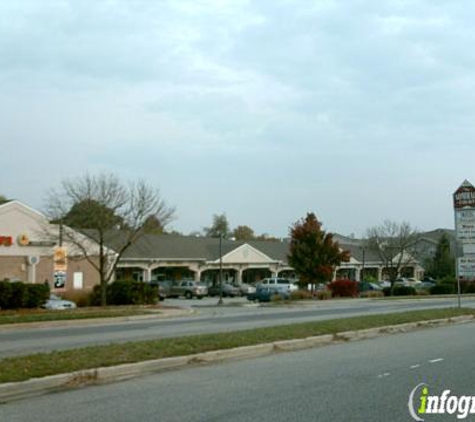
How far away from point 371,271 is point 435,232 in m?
28.5

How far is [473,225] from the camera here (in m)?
26.0

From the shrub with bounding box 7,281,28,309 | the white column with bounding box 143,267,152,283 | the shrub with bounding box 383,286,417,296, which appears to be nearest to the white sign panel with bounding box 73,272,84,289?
the white column with bounding box 143,267,152,283

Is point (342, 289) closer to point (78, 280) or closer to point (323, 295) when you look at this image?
point (323, 295)

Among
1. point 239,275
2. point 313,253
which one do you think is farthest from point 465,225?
point 239,275

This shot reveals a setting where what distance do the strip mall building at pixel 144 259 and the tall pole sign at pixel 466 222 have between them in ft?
75.9

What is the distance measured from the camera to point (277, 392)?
30.3 ft

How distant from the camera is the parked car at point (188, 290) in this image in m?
55.7

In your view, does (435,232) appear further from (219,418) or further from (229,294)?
(219,418)

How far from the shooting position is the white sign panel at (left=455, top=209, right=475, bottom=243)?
85.2 ft

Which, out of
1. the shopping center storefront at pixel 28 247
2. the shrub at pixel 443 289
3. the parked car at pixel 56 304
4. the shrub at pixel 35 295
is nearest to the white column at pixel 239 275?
the shrub at pixel 443 289

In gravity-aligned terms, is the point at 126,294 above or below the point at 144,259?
below

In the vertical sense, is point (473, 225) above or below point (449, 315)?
above

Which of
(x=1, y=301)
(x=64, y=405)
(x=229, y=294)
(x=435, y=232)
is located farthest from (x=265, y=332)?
(x=435, y=232)

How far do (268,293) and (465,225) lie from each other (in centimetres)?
2354
